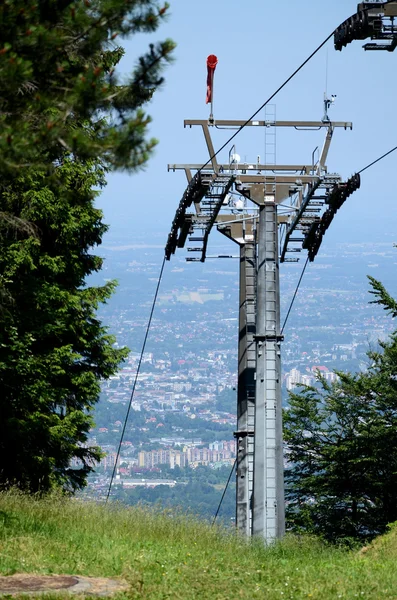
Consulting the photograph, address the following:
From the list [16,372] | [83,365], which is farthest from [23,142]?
[83,365]

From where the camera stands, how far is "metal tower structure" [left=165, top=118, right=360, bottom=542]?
21156 millimetres

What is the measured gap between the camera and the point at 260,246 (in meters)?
22.2

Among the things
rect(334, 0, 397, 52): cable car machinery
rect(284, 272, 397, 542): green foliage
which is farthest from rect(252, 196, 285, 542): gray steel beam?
rect(284, 272, 397, 542): green foliage

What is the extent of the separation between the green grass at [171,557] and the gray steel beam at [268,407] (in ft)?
8.33

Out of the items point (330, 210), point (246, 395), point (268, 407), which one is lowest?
point (268, 407)

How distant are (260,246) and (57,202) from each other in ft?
17.7

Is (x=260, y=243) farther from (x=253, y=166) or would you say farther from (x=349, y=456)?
(x=349, y=456)

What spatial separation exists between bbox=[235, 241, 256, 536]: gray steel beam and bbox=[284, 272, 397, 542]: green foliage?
8.37 metres

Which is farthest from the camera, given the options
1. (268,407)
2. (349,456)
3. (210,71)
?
(349,456)

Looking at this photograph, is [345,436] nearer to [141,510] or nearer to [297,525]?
[297,525]

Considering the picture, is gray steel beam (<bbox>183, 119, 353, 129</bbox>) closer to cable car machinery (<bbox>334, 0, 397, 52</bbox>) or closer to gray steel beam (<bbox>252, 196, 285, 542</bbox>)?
gray steel beam (<bbox>252, 196, 285, 542</bbox>)

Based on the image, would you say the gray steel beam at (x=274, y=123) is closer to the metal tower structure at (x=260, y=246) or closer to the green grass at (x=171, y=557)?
the metal tower structure at (x=260, y=246)

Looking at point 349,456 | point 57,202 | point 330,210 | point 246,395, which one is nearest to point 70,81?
point 330,210

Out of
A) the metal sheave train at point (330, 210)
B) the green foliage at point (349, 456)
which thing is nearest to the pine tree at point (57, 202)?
the metal sheave train at point (330, 210)
